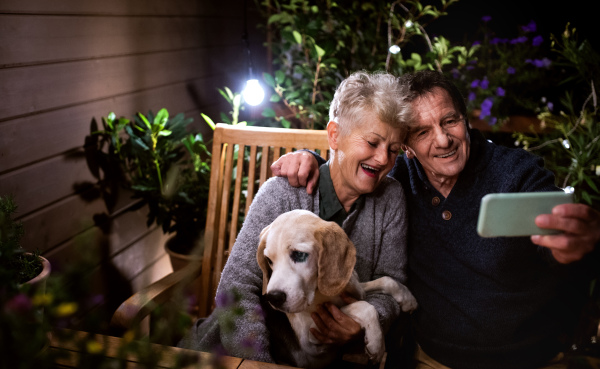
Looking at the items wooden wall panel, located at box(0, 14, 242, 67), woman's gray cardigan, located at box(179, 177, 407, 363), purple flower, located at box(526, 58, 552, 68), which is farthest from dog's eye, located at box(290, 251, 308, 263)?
purple flower, located at box(526, 58, 552, 68)

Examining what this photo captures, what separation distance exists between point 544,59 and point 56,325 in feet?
9.60

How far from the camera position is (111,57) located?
6.88ft

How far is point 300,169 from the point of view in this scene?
1391mm

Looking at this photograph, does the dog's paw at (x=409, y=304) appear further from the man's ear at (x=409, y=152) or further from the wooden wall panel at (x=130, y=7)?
the wooden wall panel at (x=130, y=7)

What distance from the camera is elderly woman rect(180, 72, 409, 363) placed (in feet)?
4.05

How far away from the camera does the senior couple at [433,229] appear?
1291 mm

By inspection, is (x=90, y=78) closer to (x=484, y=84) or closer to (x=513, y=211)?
(x=513, y=211)

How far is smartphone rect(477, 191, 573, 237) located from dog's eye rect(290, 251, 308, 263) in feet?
1.39

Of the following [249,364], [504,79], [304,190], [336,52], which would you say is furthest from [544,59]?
[249,364]

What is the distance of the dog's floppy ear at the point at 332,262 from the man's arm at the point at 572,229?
0.44m

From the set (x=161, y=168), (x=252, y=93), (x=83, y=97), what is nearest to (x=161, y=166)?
(x=161, y=168)

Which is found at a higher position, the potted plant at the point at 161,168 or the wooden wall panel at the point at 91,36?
the wooden wall panel at the point at 91,36

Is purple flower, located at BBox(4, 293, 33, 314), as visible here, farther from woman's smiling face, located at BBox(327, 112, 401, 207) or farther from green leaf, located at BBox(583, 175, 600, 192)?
green leaf, located at BBox(583, 175, 600, 192)

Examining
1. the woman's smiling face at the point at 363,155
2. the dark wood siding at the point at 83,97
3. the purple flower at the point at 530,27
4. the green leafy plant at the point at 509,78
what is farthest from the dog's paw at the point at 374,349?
the purple flower at the point at 530,27
